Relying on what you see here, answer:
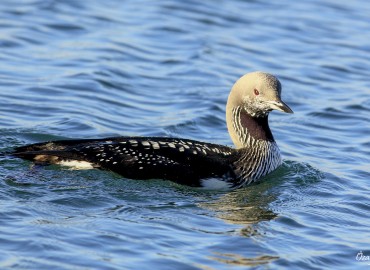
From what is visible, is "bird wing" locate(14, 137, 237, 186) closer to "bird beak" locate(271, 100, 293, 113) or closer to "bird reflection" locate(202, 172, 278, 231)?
"bird reflection" locate(202, 172, 278, 231)

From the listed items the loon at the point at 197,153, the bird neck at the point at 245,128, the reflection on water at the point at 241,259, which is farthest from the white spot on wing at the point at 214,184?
the reflection on water at the point at 241,259

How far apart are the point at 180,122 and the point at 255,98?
2288 mm

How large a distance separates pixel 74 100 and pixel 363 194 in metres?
4.44

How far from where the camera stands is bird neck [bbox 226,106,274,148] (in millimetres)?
10258

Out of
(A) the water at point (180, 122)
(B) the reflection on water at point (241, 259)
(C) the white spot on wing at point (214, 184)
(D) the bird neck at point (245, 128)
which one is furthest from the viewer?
(D) the bird neck at point (245, 128)

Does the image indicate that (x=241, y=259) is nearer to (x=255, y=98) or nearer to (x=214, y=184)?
(x=214, y=184)

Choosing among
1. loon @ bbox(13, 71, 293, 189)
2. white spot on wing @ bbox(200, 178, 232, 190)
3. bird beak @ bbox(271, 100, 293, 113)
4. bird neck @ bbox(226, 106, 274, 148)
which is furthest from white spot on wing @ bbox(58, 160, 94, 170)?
bird beak @ bbox(271, 100, 293, 113)

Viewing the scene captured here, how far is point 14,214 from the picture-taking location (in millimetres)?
8344

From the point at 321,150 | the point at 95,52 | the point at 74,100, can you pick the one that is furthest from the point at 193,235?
the point at 95,52

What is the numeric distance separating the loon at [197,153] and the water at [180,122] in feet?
0.41

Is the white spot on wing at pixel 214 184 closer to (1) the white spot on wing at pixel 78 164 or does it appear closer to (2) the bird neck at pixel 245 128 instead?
(2) the bird neck at pixel 245 128

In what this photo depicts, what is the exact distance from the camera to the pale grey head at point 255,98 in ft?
32.7

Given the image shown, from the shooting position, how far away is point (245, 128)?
10281mm

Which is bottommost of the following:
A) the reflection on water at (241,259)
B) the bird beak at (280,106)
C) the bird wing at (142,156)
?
the reflection on water at (241,259)
